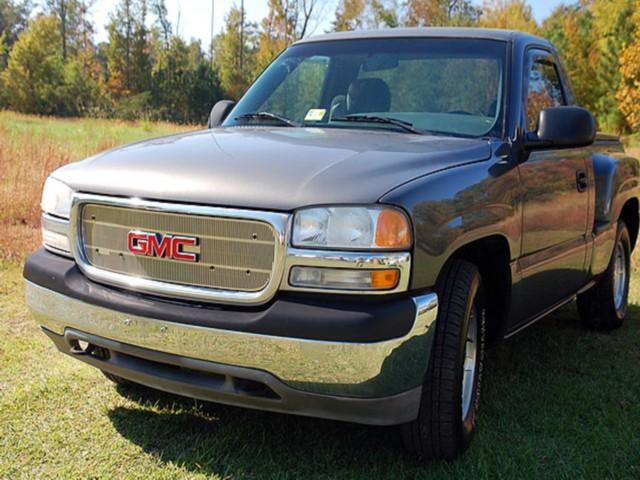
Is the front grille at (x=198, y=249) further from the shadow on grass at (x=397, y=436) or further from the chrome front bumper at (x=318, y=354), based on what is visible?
the shadow on grass at (x=397, y=436)

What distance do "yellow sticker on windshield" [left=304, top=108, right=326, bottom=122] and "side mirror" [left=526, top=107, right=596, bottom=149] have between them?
1.03 metres

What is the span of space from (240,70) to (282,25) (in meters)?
5.97

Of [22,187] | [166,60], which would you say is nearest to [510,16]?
[166,60]

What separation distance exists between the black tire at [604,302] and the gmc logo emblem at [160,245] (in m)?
3.16

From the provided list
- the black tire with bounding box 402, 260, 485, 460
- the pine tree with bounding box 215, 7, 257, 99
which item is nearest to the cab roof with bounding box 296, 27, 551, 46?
the black tire with bounding box 402, 260, 485, 460

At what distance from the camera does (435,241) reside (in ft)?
7.98

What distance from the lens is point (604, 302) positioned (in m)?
4.82

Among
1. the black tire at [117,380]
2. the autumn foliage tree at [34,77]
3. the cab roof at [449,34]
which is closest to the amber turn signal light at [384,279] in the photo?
the black tire at [117,380]

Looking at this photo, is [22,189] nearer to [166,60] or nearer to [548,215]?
[548,215]

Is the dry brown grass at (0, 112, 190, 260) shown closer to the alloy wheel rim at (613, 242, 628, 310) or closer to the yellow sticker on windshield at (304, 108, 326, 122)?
the yellow sticker on windshield at (304, 108, 326, 122)

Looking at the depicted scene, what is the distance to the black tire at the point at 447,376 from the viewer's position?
2.56 m

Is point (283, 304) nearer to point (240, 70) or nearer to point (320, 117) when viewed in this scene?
point (320, 117)

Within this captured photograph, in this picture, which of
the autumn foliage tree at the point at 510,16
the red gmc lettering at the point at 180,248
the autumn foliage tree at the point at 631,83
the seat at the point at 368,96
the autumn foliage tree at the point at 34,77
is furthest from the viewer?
the autumn foliage tree at the point at 34,77

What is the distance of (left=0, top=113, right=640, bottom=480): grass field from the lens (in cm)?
277
